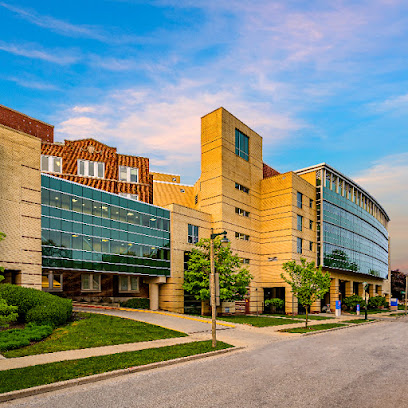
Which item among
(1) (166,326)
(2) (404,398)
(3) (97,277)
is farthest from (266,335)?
(3) (97,277)

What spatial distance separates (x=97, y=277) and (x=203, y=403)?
1413 inches

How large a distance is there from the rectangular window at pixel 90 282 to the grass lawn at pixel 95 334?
629 inches

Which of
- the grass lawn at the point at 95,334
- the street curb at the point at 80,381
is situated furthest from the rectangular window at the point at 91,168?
the street curb at the point at 80,381

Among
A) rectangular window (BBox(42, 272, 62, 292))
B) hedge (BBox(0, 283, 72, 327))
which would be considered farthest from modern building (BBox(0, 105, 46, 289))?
rectangular window (BBox(42, 272, 62, 292))

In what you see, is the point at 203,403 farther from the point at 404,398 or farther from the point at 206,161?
the point at 206,161

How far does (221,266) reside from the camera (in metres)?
36.1

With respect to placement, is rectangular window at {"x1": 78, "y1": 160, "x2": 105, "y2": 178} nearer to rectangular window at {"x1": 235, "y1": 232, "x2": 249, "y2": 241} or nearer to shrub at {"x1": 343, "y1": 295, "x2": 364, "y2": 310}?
rectangular window at {"x1": 235, "y1": 232, "x2": 249, "y2": 241}

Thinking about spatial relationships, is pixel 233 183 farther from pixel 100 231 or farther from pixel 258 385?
pixel 258 385

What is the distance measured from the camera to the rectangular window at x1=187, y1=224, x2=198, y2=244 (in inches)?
1681

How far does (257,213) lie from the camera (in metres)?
50.8

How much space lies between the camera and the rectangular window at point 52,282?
3868 cm

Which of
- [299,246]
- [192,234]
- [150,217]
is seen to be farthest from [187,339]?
[299,246]

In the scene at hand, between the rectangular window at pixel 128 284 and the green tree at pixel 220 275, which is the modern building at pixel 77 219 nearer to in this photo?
the rectangular window at pixel 128 284

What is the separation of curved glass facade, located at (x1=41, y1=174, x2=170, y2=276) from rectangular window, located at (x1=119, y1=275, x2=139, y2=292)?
326 inches
